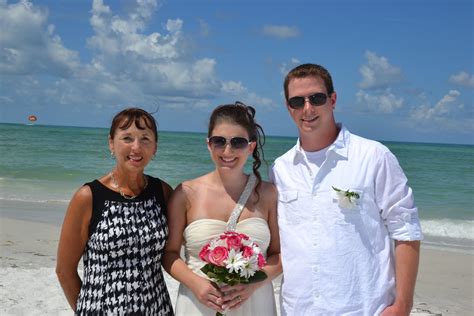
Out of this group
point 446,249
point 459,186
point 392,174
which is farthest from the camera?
point 459,186

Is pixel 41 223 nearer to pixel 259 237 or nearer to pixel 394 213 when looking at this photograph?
pixel 259 237

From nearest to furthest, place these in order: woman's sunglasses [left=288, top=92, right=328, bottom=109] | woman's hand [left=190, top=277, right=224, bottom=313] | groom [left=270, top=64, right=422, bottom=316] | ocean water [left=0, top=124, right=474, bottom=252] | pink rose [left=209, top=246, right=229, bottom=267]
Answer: pink rose [left=209, top=246, right=229, bottom=267], groom [left=270, top=64, right=422, bottom=316], woman's hand [left=190, top=277, right=224, bottom=313], woman's sunglasses [left=288, top=92, right=328, bottom=109], ocean water [left=0, top=124, right=474, bottom=252]

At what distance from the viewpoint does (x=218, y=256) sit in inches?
136

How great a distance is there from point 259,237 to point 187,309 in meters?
0.76

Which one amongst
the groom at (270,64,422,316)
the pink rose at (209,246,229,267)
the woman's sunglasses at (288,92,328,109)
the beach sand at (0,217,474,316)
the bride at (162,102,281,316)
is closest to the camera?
the pink rose at (209,246,229,267)

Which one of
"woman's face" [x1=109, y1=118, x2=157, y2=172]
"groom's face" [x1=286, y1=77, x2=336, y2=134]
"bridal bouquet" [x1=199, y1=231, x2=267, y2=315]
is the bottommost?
"bridal bouquet" [x1=199, y1=231, x2=267, y2=315]

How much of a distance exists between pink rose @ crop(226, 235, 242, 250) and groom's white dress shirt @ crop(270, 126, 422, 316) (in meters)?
0.45

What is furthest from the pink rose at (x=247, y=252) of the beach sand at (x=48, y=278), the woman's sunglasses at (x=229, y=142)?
the beach sand at (x=48, y=278)

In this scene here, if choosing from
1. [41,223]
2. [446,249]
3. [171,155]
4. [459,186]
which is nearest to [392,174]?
[446,249]

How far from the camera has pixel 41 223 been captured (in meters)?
12.6

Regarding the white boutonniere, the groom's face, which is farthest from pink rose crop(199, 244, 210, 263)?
the groom's face

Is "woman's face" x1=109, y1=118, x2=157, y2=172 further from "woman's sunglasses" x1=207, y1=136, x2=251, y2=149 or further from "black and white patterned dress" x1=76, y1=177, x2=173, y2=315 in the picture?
"woman's sunglasses" x1=207, y1=136, x2=251, y2=149

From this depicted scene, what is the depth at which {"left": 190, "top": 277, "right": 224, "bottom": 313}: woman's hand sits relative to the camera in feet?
12.1

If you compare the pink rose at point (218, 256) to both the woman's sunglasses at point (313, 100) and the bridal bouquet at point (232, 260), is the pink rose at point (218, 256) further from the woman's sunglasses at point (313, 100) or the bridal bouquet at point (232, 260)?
the woman's sunglasses at point (313, 100)
